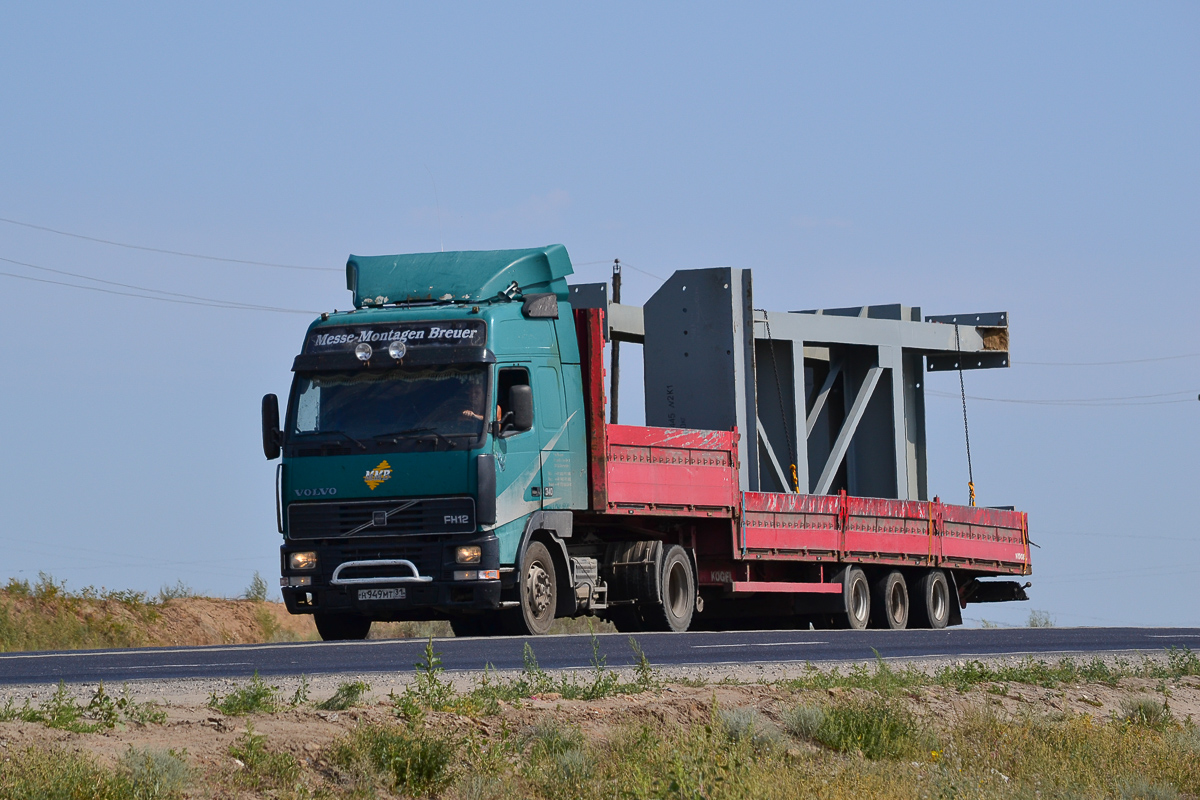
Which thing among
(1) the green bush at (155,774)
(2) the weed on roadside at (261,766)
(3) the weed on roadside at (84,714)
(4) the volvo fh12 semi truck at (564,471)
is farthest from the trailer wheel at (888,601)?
(1) the green bush at (155,774)

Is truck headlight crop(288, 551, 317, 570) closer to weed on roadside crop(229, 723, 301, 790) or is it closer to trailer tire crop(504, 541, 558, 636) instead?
trailer tire crop(504, 541, 558, 636)

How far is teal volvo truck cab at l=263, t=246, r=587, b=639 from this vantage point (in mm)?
15922

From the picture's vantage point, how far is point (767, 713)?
10.0 metres

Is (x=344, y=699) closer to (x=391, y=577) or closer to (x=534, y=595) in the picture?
(x=391, y=577)

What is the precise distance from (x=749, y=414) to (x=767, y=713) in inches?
443

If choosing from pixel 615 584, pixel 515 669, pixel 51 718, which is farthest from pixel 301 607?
pixel 51 718

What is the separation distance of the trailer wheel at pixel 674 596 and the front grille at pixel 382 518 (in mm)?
3543

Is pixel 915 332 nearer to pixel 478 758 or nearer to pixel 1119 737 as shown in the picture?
pixel 1119 737

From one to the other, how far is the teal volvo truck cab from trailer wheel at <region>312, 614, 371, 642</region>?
33.9 inches

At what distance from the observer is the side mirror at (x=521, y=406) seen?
1603 centimetres

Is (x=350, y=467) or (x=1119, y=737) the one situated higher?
(x=350, y=467)

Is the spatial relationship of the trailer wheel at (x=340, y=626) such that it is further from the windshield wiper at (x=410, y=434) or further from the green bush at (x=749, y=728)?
the green bush at (x=749, y=728)

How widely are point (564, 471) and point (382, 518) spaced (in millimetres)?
2213

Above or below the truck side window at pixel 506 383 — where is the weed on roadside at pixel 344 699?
below
